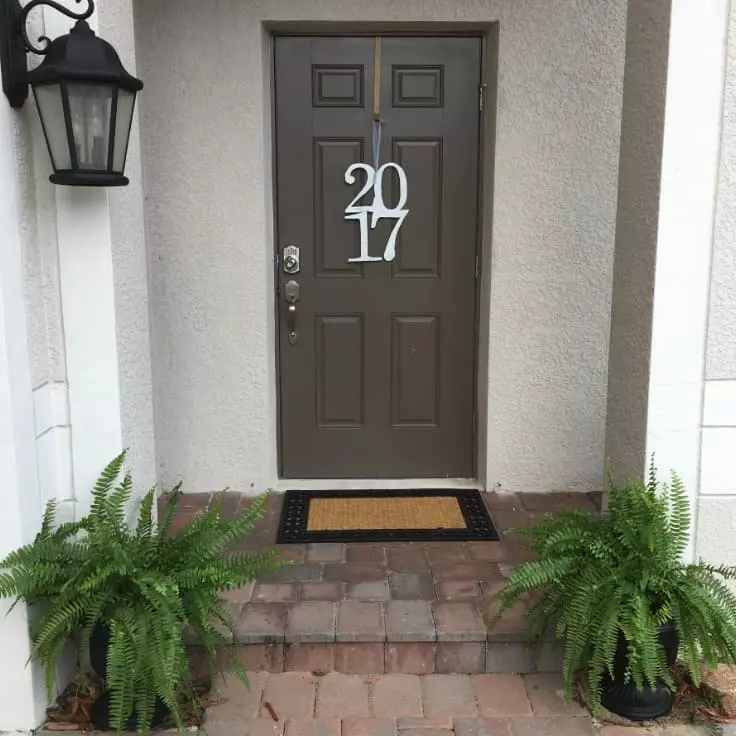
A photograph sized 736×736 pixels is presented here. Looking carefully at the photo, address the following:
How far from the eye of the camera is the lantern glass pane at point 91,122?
2047 mm

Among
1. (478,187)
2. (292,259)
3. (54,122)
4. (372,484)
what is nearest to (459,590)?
(372,484)

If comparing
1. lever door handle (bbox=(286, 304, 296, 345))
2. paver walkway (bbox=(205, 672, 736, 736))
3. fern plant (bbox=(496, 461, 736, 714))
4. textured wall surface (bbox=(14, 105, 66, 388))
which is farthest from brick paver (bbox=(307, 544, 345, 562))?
textured wall surface (bbox=(14, 105, 66, 388))

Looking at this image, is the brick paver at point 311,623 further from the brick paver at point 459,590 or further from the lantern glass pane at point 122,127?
the lantern glass pane at point 122,127

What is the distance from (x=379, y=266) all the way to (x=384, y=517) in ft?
3.99

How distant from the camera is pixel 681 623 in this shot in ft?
7.16

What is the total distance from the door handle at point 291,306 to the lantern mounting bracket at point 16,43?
1.75 meters

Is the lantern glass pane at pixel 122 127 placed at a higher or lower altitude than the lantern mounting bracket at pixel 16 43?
lower

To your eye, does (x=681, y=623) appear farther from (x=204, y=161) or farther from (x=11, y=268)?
(x=204, y=161)

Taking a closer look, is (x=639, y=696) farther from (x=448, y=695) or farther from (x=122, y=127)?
(x=122, y=127)

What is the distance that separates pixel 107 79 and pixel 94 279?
1.96 ft

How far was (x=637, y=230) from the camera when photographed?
98.9 inches

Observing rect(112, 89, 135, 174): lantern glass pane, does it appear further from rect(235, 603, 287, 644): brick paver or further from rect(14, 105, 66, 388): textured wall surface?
rect(235, 603, 287, 644): brick paver

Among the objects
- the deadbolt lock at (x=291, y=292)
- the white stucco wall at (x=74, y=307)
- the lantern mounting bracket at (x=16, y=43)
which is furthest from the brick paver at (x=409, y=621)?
the lantern mounting bracket at (x=16, y=43)

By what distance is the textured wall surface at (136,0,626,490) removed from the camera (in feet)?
11.2
